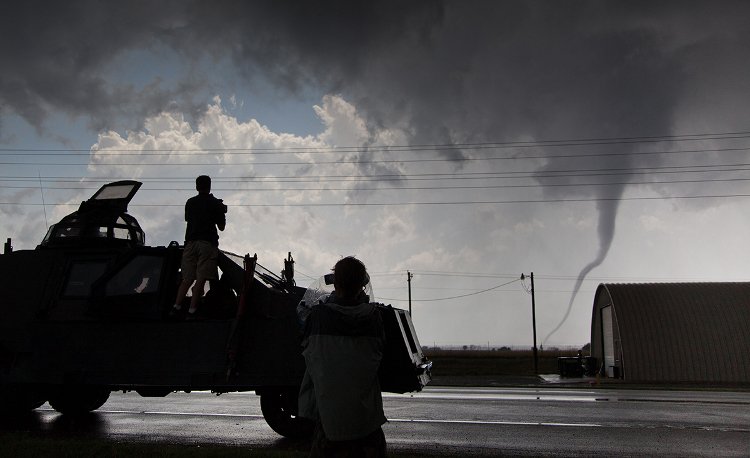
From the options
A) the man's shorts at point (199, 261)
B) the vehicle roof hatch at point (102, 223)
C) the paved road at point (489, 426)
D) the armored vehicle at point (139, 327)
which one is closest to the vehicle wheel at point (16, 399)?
the armored vehicle at point (139, 327)

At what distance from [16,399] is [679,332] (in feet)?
99.8

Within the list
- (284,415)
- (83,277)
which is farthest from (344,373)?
(83,277)

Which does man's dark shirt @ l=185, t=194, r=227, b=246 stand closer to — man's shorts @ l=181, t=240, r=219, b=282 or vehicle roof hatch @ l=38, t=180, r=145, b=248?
man's shorts @ l=181, t=240, r=219, b=282

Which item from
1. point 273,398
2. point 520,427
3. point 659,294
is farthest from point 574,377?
point 273,398

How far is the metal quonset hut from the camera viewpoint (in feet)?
105

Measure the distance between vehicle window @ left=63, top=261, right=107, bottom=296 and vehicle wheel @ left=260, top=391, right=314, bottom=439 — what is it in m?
2.85

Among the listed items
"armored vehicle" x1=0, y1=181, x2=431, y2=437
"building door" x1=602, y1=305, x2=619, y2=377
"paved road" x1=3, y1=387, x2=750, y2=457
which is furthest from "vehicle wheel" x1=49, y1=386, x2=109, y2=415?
"building door" x1=602, y1=305, x2=619, y2=377

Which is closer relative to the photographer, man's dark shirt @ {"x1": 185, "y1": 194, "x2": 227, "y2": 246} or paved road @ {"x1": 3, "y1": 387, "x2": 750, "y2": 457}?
paved road @ {"x1": 3, "y1": 387, "x2": 750, "y2": 457}

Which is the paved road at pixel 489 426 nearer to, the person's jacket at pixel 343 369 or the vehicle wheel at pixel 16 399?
the vehicle wheel at pixel 16 399

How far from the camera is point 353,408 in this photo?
385cm

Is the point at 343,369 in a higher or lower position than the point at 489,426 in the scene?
higher

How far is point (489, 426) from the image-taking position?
10141 millimetres

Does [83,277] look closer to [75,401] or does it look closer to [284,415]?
[75,401]

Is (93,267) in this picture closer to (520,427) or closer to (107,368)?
(107,368)
